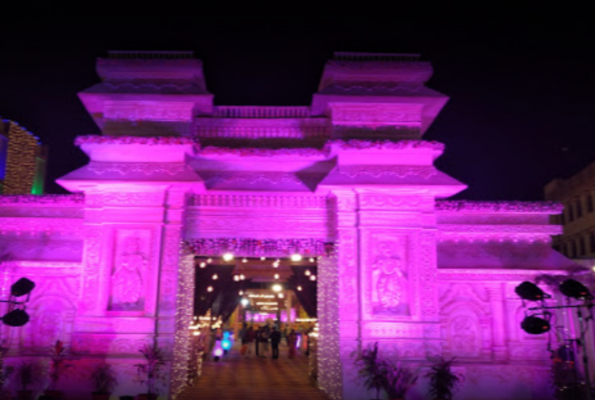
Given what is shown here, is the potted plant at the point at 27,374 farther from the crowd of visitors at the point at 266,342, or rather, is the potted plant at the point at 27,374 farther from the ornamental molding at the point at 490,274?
the crowd of visitors at the point at 266,342

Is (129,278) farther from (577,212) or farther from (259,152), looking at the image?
(577,212)

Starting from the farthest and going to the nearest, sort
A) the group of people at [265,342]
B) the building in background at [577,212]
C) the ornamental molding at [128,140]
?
the building in background at [577,212], the group of people at [265,342], the ornamental molding at [128,140]

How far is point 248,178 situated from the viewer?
1006 cm

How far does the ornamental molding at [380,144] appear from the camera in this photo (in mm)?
9406

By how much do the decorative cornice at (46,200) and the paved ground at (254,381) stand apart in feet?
14.3

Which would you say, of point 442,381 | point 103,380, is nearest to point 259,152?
point 103,380

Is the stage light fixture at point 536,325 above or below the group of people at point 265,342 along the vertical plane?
above

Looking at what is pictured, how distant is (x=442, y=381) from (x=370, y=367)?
118cm

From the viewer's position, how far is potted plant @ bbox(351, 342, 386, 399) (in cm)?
839

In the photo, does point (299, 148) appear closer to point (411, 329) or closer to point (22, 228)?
point (411, 329)

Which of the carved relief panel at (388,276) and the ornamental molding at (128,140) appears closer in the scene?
the carved relief panel at (388,276)

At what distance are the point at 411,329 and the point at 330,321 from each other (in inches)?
69.1

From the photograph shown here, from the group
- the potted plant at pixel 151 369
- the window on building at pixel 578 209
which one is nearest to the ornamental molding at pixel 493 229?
the potted plant at pixel 151 369

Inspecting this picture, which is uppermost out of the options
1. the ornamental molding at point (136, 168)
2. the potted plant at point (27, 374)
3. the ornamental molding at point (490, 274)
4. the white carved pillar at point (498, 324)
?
the ornamental molding at point (136, 168)
